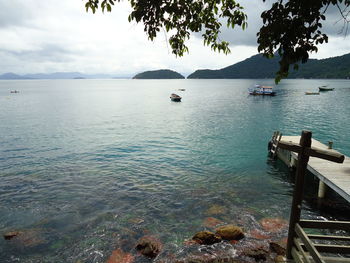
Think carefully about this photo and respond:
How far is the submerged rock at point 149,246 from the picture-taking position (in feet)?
36.7

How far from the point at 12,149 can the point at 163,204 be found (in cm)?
2475

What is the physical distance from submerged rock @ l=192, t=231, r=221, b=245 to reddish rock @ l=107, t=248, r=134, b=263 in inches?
132

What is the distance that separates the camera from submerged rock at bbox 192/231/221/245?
1191 cm

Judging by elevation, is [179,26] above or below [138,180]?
above

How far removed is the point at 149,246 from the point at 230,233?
4192 millimetres

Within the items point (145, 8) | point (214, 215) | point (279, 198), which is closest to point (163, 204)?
point (214, 215)

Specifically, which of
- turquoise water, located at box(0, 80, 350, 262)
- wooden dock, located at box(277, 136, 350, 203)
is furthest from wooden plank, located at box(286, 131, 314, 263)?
wooden dock, located at box(277, 136, 350, 203)

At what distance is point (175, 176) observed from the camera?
21.2m

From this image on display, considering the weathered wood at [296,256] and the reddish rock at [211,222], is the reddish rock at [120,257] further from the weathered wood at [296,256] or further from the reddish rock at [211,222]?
the weathered wood at [296,256]

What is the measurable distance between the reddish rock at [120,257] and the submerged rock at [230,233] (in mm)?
4647

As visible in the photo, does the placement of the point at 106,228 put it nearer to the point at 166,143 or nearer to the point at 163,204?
the point at 163,204

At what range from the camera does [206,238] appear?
1196 centimetres

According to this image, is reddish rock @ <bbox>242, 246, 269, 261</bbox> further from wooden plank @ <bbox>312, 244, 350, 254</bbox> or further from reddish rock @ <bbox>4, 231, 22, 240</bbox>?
reddish rock @ <bbox>4, 231, 22, 240</bbox>

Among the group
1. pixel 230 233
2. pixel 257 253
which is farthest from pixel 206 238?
pixel 257 253
